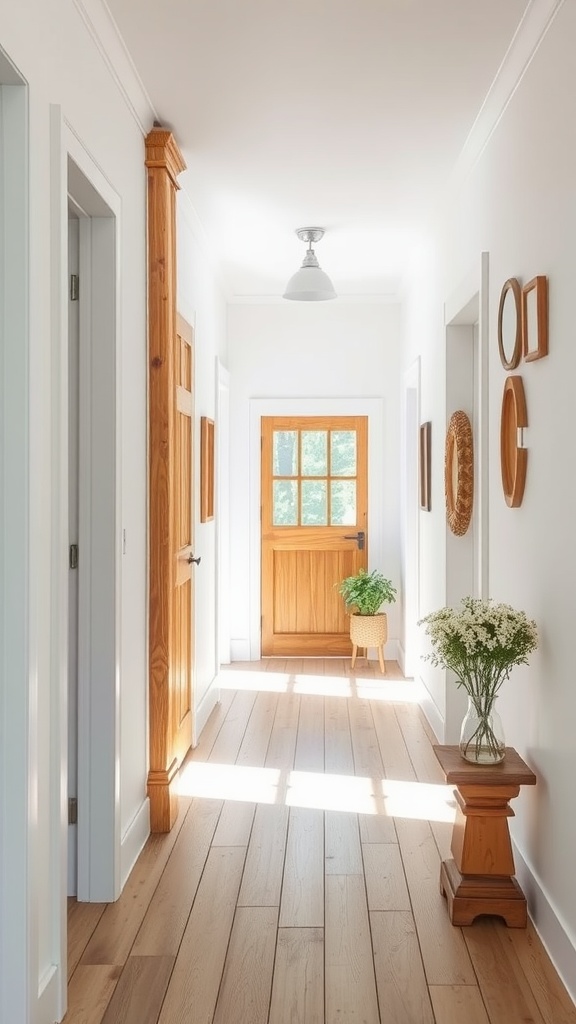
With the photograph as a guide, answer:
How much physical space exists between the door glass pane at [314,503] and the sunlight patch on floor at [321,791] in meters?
2.92

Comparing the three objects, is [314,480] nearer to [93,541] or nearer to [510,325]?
[510,325]

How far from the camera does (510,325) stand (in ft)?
10.4

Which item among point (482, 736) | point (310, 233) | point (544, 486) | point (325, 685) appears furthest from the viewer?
point (325, 685)

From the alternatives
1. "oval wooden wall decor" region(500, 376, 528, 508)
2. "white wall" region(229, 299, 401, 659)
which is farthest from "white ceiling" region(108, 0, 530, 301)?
"white wall" region(229, 299, 401, 659)

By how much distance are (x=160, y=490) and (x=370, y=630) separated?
10.9 ft

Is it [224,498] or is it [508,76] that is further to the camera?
[224,498]

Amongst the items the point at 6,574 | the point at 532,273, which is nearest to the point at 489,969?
the point at 6,574

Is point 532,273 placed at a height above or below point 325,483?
above

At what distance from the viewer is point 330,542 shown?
701cm

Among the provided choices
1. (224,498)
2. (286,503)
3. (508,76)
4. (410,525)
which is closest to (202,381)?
(224,498)

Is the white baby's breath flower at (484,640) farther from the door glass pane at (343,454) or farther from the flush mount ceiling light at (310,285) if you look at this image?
the door glass pane at (343,454)

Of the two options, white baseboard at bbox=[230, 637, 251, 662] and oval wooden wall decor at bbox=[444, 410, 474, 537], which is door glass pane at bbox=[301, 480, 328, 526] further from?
oval wooden wall decor at bbox=[444, 410, 474, 537]

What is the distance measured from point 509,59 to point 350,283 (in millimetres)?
3548

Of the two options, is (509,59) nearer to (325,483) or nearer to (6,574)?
(6,574)
